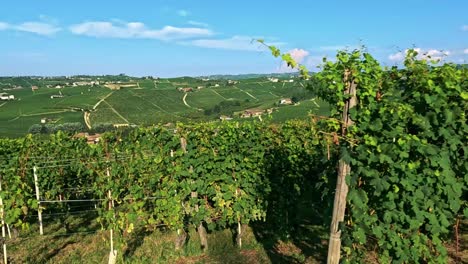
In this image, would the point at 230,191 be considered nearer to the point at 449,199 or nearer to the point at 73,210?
the point at 449,199

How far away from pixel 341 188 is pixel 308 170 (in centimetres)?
488

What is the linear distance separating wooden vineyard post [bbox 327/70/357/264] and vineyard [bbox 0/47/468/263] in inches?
0.8

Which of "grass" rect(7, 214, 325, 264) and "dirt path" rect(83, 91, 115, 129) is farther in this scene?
"dirt path" rect(83, 91, 115, 129)

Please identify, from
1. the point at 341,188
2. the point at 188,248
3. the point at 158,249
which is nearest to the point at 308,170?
the point at 188,248

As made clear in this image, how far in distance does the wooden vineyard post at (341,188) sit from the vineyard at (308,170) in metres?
0.02

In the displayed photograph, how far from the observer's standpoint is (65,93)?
75.8 m

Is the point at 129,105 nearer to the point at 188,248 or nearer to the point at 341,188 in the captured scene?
the point at 188,248

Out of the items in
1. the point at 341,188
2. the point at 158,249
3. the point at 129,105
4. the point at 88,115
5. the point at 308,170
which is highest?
the point at 341,188

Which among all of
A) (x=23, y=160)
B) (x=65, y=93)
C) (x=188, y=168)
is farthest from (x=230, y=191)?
(x=65, y=93)

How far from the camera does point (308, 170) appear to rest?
870 cm

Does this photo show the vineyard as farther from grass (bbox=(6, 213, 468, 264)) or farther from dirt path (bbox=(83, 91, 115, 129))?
dirt path (bbox=(83, 91, 115, 129))

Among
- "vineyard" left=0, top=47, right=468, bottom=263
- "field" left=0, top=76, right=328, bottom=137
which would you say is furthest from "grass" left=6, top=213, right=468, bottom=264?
"field" left=0, top=76, right=328, bottom=137

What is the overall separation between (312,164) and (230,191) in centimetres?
214

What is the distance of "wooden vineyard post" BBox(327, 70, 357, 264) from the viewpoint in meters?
3.79
